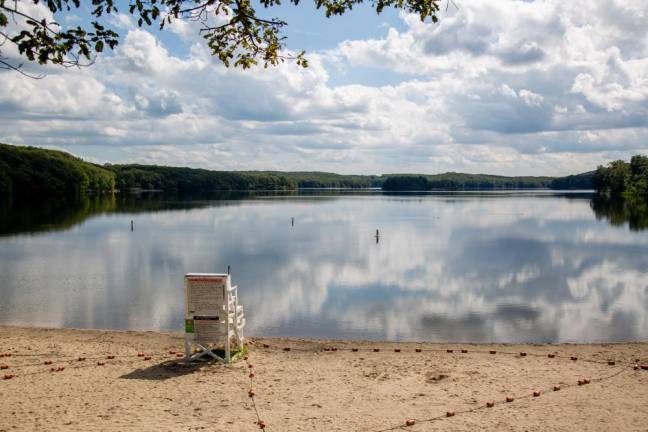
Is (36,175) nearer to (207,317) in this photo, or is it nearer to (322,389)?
(207,317)

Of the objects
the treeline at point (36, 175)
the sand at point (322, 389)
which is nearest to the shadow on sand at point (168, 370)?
the sand at point (322, 389)

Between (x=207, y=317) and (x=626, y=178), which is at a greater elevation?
(x=626, y=178)

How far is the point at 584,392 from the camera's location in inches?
438

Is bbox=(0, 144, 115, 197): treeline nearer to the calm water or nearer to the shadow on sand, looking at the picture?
the calm water

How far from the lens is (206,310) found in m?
13.2

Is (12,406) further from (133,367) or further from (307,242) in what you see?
(307,242)

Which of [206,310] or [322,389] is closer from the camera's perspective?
[322,389]

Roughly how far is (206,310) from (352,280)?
18.8 metres

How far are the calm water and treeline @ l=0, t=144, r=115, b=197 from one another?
68057mm

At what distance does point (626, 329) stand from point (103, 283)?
23.9 metres

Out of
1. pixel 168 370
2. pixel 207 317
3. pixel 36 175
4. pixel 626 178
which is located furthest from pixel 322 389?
pixel 626 178

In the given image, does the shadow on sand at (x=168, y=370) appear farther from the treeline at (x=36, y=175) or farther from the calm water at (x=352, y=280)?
the treeline at (x=36, y=175)

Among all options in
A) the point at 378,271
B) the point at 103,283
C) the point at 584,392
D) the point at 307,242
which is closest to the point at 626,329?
the point at 584,392

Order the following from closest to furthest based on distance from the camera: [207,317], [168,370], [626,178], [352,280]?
[168,370] → [207,317] → [352,280] → [626,178]
